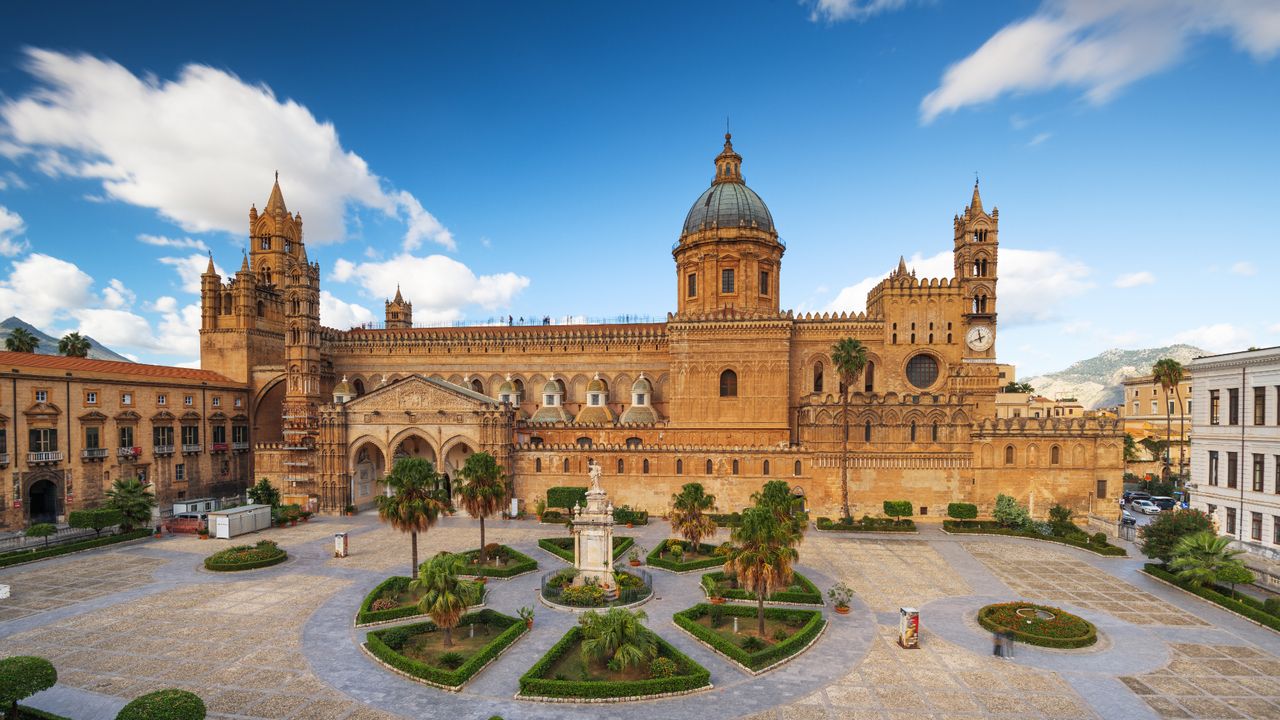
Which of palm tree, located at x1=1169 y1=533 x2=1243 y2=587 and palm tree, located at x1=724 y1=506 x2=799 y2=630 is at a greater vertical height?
palm tree, located at x1=724 y1=506 x2=799 y2=630

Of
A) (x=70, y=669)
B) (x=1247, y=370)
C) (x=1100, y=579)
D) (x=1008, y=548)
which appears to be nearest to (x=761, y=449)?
(x=1008, y=548)

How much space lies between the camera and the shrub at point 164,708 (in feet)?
48.9

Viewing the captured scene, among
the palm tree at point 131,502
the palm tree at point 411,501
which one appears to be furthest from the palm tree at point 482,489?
the palm tree at point 131,502

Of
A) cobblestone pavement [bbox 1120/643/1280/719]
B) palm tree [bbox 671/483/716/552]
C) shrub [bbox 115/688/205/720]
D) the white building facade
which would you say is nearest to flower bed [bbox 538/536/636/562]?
palm tree [bbox 671/483/716/552]

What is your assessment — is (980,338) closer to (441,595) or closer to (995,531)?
(995,531)

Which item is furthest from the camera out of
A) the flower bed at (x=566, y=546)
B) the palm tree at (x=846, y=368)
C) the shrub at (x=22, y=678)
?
the palm tree at (x=846, y=368)

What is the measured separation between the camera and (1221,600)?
94.6ft

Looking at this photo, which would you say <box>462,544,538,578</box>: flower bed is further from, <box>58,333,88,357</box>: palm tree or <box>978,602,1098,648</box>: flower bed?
<box>58,333,88,357</box>: palm tree

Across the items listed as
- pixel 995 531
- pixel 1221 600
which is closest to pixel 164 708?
pixel 1221 600

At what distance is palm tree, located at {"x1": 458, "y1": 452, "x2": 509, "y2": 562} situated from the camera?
116 ft

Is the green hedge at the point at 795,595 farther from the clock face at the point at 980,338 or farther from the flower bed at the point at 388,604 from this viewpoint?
the clock face at the point at 980,338

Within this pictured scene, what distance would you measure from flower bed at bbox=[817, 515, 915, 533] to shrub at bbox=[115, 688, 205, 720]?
1615 inches

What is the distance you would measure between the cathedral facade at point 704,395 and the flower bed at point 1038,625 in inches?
925

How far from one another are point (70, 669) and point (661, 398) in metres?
47.0
